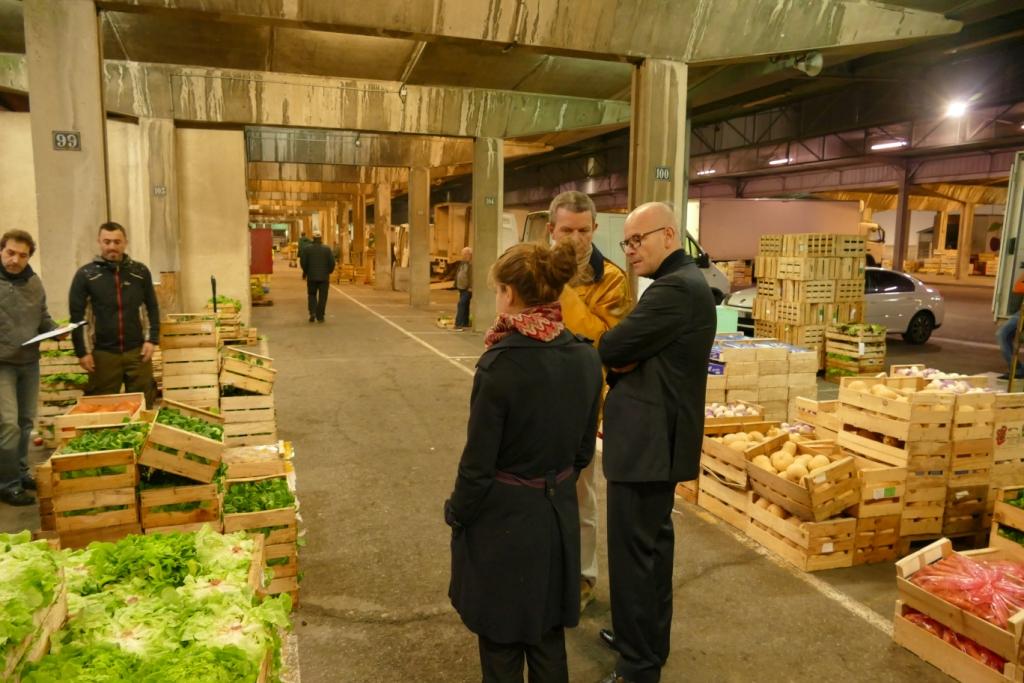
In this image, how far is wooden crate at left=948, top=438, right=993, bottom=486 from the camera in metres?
5.34

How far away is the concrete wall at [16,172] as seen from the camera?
Answer: 13102 millimetres

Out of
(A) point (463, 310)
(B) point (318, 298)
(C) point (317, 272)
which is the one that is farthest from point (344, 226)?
(A) point (463, 310)

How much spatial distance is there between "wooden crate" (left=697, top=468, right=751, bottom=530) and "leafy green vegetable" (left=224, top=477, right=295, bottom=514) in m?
3.33

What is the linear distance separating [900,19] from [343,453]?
372 inches

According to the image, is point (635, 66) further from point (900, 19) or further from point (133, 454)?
point (133, 454)

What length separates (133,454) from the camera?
4.10m

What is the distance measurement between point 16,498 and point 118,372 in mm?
1304

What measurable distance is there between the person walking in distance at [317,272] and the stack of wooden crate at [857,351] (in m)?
11.5

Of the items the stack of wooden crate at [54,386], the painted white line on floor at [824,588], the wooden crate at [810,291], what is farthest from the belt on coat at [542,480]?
the wooden crate at [810,291]

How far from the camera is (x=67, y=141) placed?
7.28 metres

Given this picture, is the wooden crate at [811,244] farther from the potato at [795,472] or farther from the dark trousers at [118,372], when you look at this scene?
the dark trousers at [118,372]

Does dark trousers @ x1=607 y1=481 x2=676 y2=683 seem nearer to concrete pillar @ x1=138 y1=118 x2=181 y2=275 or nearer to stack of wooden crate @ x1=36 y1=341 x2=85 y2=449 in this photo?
stack of wooden crate @ x1=36 y1=341 x2=85 y2=449

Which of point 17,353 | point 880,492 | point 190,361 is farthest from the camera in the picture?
point 190,361

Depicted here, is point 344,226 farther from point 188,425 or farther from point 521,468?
point 521,468
